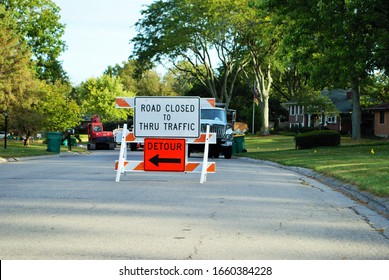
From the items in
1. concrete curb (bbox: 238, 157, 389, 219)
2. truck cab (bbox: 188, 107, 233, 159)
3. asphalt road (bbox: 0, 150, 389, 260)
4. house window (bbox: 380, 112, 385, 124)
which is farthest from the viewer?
house window (bbox: 380, 112, 385, 124)

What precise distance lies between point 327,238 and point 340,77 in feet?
83.4

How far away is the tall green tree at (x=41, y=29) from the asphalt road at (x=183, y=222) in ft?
190

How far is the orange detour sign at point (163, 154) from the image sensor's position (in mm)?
16281

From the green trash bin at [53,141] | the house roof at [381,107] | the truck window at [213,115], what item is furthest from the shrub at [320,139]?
the house roof at [381,107]

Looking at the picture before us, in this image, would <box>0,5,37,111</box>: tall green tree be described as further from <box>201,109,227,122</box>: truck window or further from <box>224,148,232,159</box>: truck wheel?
<box>201,109,227,122</box>: truck window

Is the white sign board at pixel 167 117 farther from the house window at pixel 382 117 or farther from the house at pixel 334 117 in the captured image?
the house at pixel 334 117

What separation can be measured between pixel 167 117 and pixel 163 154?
0.94 metres

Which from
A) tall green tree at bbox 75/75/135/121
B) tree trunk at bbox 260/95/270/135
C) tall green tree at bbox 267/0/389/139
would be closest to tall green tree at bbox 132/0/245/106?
tree trunk at bbox 260/95/270/135

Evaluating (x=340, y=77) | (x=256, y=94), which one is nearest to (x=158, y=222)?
(x=340, y=77)

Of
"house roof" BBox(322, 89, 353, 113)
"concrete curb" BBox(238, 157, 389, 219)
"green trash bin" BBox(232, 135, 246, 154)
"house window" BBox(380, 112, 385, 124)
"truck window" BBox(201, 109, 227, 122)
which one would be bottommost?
"concrete curb" BBox(238, 157, 389, 219)

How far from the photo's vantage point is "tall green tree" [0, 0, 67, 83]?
70.4 metres

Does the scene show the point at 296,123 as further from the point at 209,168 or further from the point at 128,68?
the point at 209,168

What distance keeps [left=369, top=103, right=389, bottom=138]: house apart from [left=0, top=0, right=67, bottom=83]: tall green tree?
34.3 metres

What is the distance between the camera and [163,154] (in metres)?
16.4
